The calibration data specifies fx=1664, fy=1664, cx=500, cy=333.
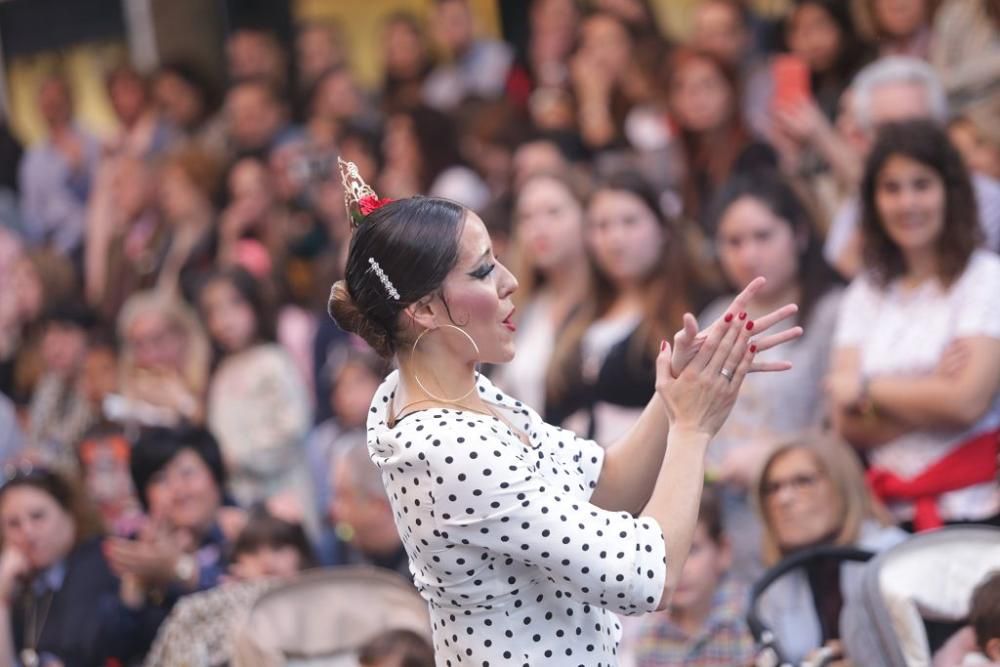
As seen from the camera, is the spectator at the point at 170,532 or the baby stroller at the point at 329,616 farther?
the spectator at the point at 170,532

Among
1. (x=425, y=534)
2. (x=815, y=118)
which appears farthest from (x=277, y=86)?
(x=425, y=534)

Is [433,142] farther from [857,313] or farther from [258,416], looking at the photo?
[857,313]

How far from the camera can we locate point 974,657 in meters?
3.75

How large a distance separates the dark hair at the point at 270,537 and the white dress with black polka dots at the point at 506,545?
232cm

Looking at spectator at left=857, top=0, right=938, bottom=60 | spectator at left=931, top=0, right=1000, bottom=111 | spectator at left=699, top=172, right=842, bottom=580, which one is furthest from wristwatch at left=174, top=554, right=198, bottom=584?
spectator at left=857, top=0, right=938, bottom=60

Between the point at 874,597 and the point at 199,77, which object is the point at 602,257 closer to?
the point at 874,597

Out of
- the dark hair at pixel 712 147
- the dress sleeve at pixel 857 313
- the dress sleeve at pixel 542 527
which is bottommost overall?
the dress sleeve at pixel 857 313

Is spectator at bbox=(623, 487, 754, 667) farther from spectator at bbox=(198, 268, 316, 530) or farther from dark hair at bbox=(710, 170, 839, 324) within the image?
spectator at bbox=(198, 268, 316, 530)

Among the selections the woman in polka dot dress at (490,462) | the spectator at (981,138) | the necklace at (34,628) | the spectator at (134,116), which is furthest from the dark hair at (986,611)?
the spectator at (134,116)

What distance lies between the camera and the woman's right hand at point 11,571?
573 centimetres

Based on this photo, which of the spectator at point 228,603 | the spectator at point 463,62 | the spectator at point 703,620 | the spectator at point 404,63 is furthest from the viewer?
the spectator at point 404,63

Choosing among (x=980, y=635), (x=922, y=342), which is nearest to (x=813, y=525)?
(x=922, y=342)

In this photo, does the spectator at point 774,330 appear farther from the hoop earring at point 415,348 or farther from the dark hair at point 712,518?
the hoop earring at point 415,348

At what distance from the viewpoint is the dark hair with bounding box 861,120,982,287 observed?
4.57 m
